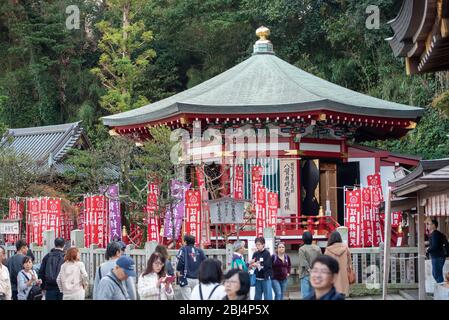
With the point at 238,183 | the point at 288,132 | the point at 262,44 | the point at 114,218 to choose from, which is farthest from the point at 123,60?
the point at 238,183

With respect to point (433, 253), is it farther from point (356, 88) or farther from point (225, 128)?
point (356, 88)

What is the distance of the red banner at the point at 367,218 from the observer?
24203mm

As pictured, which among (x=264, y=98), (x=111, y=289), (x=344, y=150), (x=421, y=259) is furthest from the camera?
(x=344, y=150)

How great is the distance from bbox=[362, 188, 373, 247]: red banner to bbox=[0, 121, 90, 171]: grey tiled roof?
690 inches

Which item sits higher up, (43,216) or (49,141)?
(49,141)

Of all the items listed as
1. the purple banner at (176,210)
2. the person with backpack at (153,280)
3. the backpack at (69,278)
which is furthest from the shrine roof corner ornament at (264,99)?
the person with backpack at (153,280)

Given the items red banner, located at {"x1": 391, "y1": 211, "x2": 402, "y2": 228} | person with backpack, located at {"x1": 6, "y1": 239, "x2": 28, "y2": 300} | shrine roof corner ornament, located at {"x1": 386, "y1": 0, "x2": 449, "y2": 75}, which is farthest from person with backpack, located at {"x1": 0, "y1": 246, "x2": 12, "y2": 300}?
red banner, located at {"x1": 391, "y1": 211, "x2": 402, "y2": 228}

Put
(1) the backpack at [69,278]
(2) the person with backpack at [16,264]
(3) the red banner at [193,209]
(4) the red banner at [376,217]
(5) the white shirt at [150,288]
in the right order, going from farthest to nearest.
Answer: (4) the red banner at [376,217]
(3) the red banner at [193,209]
(2) the person with backpack at [16,264]
(1) the backpack at [69,278]
(5) the white shirt at [150,288]

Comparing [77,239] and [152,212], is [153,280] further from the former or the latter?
[152,212]

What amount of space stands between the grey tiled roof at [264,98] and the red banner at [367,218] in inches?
105

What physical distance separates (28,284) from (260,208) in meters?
10.0

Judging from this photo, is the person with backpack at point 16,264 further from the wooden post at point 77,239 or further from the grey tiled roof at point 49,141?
the grey tiled roof at point 49,141

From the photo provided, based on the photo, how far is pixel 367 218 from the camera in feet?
79.7

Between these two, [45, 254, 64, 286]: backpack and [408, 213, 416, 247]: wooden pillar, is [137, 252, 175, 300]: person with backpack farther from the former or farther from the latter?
[408, 213, 416, 247]: wooden pillar
